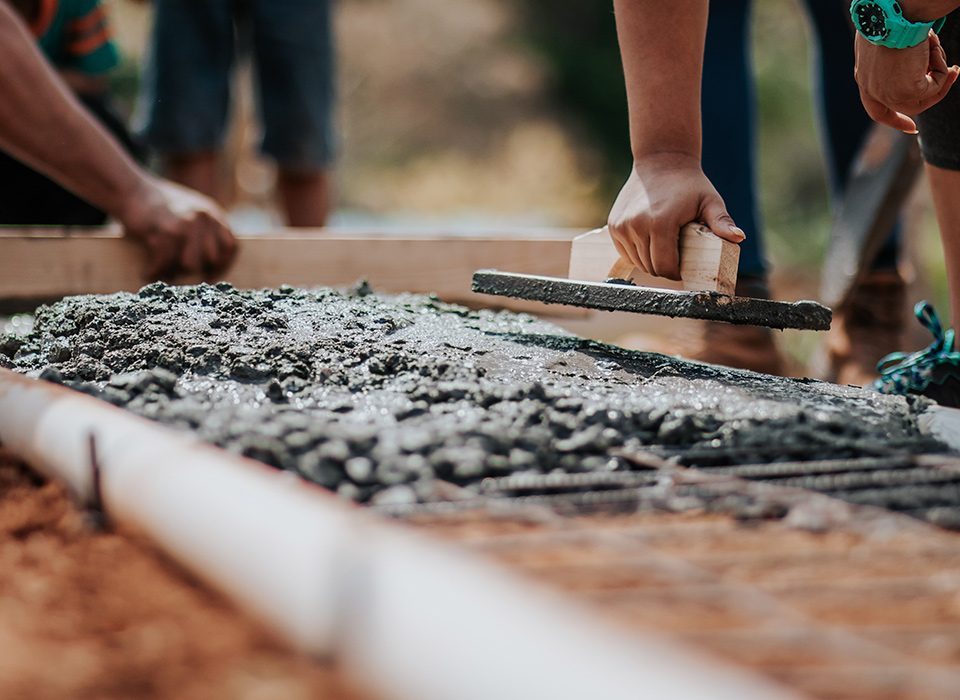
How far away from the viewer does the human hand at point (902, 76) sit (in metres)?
1.60

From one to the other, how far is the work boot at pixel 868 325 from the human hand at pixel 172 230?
1.63 metres

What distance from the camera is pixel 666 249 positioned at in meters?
1.67

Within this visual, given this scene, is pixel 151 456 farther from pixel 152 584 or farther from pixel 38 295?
pixel 38 295

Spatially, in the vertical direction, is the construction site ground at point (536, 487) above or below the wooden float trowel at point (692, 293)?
below

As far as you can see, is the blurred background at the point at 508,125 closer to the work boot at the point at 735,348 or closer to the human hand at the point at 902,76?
the work boot at the point at 735,348

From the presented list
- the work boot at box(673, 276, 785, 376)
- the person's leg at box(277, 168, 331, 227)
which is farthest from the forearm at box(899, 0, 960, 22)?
the person's leg at box(277, 168, 331, 227)

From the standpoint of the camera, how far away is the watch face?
157 cm

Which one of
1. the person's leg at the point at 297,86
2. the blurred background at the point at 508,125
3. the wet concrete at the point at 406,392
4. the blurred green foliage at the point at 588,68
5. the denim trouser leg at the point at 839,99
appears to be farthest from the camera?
the blurred green foliage at the point at 588,68

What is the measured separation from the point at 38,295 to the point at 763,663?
2.16 m

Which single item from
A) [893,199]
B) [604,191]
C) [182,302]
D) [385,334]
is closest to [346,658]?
[385,334]

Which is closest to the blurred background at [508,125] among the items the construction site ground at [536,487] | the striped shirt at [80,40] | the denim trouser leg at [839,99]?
the denim trouser leg at [839,99]

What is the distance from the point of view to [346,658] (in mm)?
675

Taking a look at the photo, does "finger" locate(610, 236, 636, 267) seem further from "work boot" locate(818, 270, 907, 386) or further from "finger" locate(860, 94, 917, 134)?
"work boot" locate(818, 270, 907, 386)

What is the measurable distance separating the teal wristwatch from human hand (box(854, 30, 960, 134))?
19 mm
